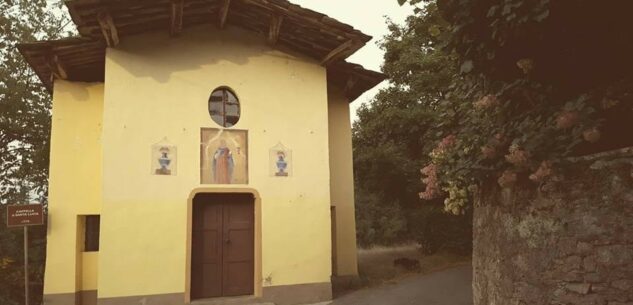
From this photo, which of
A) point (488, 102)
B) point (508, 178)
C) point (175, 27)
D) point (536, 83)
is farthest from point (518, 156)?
point (175, 27)

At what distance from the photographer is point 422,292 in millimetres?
8711

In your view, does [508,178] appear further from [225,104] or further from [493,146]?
[225,104]

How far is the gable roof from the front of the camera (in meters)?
7.83

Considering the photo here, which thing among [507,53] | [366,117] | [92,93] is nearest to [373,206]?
[366,117]

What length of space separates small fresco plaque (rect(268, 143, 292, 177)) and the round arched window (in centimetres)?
96

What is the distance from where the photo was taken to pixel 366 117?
1498 cm

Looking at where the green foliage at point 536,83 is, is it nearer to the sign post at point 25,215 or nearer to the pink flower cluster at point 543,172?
the pink flower cluster at point 543,172

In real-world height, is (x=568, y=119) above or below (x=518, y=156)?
above

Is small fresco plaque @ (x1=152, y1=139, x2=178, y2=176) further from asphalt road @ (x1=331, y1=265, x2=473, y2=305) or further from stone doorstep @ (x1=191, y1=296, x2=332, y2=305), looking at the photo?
asphalt road @ (x1=331, y1=265, x2=473, y2=305)

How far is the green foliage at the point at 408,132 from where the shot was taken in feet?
41.1

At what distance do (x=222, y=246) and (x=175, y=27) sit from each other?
4.19m

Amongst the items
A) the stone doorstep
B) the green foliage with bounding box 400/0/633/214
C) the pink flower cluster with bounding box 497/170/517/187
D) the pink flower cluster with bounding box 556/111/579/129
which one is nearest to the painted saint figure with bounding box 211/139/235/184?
the stone doorstep

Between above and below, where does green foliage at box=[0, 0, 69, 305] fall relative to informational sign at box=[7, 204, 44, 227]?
above

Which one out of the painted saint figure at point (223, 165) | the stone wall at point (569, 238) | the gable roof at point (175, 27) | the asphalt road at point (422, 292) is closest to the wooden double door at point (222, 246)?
the painted saint figure at point (223, 165)
